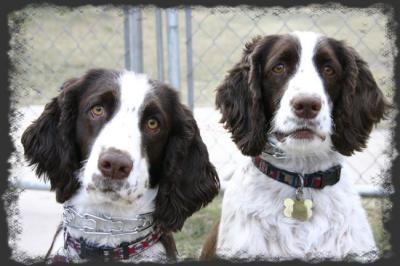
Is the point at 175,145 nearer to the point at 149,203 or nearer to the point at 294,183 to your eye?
the point at 149,203

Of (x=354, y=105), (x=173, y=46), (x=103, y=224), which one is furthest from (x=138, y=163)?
(x=173, y=46)

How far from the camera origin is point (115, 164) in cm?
320

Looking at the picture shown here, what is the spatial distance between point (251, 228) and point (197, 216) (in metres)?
1.99

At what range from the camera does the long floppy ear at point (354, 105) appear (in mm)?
3883

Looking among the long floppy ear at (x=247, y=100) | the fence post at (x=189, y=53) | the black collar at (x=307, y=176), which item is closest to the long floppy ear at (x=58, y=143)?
the long floppy ear at (x=247, y=100)

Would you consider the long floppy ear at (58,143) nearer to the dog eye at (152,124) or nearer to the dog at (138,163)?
the dog at (138,163)

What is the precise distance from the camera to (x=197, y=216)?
19.0ft

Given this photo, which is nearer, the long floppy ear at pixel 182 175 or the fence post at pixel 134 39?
the long floppy ear at pixel 182 175

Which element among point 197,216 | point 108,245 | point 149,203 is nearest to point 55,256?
point 108,245

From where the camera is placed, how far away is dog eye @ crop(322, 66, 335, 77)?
3828 millimetres

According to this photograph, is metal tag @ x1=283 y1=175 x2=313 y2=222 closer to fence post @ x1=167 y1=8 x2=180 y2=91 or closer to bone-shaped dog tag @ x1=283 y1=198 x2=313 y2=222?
bone-shaped dog tag @ x1=283 y1=198 x2=313 y2=222

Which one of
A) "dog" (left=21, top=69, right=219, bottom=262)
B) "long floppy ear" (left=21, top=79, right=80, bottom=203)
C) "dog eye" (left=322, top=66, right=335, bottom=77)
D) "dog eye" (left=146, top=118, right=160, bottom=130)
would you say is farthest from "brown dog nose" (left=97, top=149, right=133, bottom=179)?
"dog eye" (left=322, top=66, right=335, bottom=77)

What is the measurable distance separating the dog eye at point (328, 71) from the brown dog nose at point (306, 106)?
368mm

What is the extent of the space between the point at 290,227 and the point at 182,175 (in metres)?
0.65
